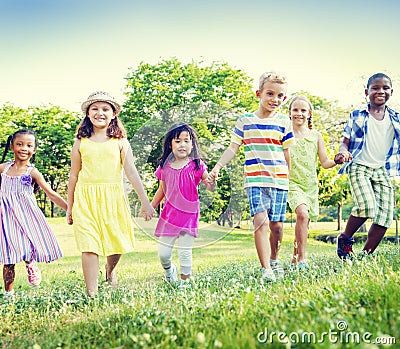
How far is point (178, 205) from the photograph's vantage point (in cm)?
667

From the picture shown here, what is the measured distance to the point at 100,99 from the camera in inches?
248

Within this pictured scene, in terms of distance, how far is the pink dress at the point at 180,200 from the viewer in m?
6.50

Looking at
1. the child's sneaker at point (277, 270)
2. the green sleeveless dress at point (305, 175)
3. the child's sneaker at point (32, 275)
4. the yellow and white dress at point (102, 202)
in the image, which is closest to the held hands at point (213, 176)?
the yellow and white dress at point (102, 202)

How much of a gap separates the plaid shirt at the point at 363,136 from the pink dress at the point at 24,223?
4394 mm

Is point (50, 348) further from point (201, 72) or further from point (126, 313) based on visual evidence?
point (201, 72)

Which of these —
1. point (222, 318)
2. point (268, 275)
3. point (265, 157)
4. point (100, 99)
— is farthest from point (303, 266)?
point (100, 99)

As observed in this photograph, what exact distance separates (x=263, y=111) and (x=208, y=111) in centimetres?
73

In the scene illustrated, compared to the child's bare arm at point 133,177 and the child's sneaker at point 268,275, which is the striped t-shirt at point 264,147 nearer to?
the child's sneaker at point 268,275

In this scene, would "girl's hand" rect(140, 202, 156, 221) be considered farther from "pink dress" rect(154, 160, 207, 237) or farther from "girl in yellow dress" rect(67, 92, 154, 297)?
"pink dress" rect(154, 160, 207, 237)

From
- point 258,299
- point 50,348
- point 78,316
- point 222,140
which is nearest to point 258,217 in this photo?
point 222,140

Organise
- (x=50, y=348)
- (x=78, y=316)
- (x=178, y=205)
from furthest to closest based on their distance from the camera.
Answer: (x=178, y=205), (x=78, y=316), (x=50, y=348)

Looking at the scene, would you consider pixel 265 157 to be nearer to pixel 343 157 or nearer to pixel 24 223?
pixel 343 157

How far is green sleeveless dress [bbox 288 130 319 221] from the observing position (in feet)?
25.1

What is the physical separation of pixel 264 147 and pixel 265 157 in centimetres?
13
